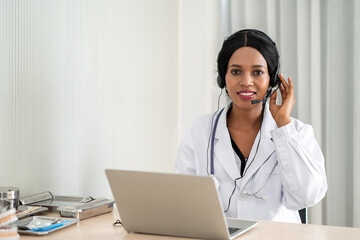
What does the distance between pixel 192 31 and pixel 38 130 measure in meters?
1.39

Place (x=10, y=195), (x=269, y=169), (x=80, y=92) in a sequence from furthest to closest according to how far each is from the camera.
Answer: (x=80, y=92)
(x=269, y=169)
(x=10, y=195)

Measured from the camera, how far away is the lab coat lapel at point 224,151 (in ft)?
5.54

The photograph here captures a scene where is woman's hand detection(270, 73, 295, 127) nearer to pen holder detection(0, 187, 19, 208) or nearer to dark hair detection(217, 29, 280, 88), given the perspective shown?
dark hair detection(217, 29, 280, 88)

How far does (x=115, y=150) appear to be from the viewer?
2.05 m

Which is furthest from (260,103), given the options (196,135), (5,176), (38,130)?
(5,176)

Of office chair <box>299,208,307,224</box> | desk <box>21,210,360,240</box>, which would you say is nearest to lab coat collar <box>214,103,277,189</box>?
office chair <box>299,208,307,224</box>

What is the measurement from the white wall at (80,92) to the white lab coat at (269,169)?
0.40 meters

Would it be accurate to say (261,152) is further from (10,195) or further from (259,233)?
(10,195)

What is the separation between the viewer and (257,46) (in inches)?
68.7

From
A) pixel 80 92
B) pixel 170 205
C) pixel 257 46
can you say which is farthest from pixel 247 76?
pixel 170 205

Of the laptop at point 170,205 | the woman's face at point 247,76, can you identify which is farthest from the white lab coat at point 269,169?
the laptop at point 170,205

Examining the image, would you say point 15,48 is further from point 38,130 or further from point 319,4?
point 319,4

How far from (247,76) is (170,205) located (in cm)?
82

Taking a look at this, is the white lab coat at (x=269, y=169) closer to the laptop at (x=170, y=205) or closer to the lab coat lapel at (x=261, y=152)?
the lab coat lapel at (x=261, y=152)
